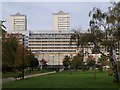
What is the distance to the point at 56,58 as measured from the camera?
179m

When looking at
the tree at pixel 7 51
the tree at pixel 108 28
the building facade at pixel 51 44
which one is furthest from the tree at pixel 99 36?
the building facade at pixel 51 44

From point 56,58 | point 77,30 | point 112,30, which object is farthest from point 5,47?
point 56,58

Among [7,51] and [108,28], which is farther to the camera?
[7,51]

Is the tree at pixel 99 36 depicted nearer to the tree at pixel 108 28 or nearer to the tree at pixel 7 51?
the tree at pixel 108 28

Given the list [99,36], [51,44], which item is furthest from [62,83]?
[51,44]

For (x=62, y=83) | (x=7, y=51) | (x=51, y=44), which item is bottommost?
(x=62, y=83)

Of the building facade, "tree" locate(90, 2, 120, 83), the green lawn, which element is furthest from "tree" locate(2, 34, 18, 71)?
the building facade

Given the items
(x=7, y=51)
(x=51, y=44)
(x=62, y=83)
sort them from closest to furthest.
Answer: (x=62, y=83), (x=7, y=51), (x=51, y=44)

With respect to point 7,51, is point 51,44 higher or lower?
higher

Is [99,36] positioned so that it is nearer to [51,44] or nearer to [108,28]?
[108,28]

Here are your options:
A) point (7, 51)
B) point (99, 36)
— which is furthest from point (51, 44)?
point (99, 36)

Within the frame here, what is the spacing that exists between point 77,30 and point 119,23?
8267 millimetres

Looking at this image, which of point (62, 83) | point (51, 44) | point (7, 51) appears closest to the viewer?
point (62, 83)

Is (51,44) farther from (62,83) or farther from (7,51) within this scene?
(62,83)
